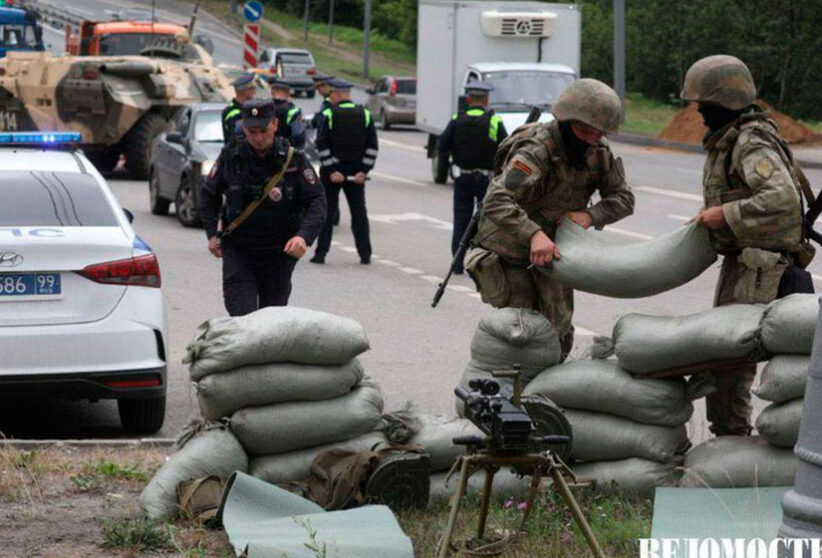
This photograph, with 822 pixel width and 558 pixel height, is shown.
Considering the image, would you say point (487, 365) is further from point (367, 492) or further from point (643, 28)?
point (643, 28)

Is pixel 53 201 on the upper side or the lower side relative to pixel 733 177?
lower

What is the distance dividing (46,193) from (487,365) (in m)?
3.24

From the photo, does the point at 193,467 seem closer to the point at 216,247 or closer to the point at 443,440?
the point at 443,440

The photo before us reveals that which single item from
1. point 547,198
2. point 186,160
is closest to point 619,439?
point 547,198

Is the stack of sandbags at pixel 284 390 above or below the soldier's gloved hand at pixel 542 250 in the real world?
below

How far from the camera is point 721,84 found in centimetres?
708

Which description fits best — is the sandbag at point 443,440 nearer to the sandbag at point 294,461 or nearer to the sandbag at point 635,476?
the sandbag at point 294,461

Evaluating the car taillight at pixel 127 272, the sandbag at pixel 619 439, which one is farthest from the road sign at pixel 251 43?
the sandbag at pixel 619 439

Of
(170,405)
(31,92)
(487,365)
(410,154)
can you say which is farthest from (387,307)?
(410,154)

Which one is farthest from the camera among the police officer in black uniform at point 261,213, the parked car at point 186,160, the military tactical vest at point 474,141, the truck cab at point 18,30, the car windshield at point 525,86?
the truck cab at point 18,30

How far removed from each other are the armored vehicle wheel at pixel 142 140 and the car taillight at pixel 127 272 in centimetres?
1844

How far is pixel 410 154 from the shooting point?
3638 centimetres

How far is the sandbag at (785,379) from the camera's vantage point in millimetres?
6453

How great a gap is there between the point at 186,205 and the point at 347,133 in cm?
410
